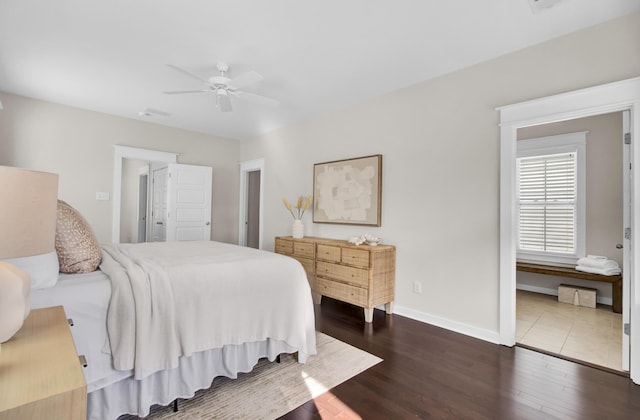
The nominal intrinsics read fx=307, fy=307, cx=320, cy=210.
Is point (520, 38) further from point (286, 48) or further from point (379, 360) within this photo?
point (379, 360)

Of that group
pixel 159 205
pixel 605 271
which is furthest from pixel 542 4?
pixel 159 205

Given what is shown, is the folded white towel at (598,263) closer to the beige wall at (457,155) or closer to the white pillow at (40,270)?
the beige wall at (457,155)

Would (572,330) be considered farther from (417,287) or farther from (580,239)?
(580,239)

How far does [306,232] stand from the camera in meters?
4.70

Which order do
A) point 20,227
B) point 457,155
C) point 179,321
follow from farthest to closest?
1. point 457,155
2. point 179,321
3. point 20,227

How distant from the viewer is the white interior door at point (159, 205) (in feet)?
17.9

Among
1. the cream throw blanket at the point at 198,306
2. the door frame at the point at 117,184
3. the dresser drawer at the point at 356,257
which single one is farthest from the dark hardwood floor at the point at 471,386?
the door frame at the point at 117,184

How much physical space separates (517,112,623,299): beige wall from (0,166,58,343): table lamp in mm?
5215

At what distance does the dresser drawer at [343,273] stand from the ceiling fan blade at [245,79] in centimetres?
215

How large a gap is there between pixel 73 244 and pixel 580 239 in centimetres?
537

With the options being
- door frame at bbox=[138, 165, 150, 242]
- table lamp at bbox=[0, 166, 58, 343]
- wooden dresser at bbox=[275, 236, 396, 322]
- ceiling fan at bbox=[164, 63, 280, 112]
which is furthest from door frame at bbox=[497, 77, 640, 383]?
door frame at bbox=[138, 165, 150, 242]

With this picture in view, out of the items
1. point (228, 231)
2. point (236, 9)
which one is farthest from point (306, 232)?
point (236, 9)

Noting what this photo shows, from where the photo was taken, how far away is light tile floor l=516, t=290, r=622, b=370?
254 cm

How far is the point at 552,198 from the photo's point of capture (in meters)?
4.38
